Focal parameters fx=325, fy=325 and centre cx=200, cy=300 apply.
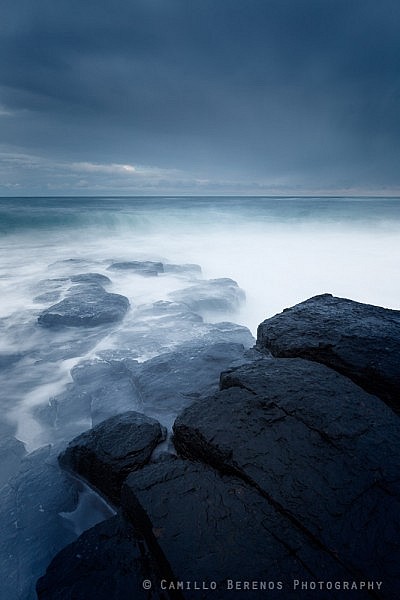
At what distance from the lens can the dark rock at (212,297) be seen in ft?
30.0

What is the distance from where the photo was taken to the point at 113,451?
10.2 feet

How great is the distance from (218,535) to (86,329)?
6.07 meters

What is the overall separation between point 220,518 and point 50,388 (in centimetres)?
429

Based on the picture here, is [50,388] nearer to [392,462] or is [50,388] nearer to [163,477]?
[163,477]

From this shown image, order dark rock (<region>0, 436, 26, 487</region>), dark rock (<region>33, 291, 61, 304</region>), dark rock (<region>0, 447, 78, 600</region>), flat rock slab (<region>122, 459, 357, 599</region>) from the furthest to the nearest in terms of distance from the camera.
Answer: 1. dark rock (<region>33, 291, 61, 304</region>)
2. dark rock (<region>0, 436, 26, 487</region>)
3. dark rock (<region>0, 447, 78, 600</region>)
4. flat rock slab (<region>122, 459, 357, 599</region>)

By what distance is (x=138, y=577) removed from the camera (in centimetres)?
200

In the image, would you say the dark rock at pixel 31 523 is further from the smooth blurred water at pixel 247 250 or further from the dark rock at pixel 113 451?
the smooth blurred water at pixel 247 250

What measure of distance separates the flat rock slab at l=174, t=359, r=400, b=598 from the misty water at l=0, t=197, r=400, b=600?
1392mm

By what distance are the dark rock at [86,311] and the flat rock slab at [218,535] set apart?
5.59 m

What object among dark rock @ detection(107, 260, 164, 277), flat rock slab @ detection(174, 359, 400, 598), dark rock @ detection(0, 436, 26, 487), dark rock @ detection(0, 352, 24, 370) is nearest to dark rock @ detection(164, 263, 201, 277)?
dark rock @ detection(107, 260, 164, 277)

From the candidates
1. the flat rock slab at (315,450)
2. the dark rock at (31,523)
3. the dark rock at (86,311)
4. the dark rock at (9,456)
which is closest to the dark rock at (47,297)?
the dark rock at (86,311)

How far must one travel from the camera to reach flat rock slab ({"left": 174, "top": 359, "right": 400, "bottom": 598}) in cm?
188

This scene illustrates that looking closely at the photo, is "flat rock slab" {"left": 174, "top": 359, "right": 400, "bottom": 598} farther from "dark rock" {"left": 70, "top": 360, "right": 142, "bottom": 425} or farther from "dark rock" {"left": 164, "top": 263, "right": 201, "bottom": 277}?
"dark rock" {"left": 164, "top": 263, "right": 201, "bottom": 277}

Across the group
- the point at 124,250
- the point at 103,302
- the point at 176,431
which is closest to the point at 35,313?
the point at 103,302
